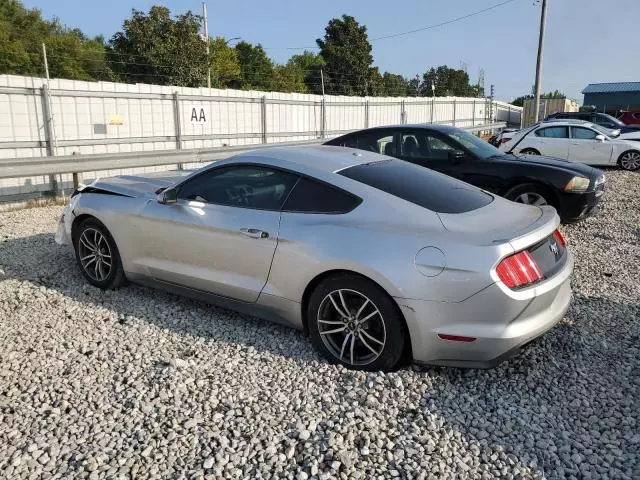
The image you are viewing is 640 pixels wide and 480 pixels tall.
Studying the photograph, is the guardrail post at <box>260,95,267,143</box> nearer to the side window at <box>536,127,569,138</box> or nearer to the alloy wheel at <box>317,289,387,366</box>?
the side window at <box>536,127,569,138</box>

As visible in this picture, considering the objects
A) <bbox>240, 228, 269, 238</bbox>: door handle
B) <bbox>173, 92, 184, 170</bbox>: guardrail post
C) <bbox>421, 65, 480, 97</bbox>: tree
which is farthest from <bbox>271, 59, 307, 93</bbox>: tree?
<bbox>240, 228, 269, 238</bbox>: door handle

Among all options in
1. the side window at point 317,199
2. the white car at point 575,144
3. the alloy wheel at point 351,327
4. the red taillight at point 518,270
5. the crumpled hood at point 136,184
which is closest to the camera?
the red taillight at point 518,270

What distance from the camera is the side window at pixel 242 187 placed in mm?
4133

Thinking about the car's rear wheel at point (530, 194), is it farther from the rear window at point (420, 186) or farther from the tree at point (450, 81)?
the tree at point (450, 81)

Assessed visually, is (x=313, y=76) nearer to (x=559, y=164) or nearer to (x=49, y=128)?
(x=49, y=128)

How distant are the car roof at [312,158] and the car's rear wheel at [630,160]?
13.8 meters

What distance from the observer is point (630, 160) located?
15.7 m

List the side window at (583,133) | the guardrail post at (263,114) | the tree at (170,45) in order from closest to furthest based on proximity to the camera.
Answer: the side window at (583,133)
the guardrail post at (263,114)
the tree at (170,45)

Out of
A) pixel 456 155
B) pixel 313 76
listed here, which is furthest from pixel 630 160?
pixel 313 76

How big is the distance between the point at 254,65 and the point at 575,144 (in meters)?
43.2

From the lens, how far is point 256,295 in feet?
13.4

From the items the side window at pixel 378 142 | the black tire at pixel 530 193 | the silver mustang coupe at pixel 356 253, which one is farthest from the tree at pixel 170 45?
the silver mustang coupe at pixel 356 253

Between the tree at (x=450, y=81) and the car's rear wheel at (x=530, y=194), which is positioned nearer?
the car's rear wheel at (x=530, y=194)

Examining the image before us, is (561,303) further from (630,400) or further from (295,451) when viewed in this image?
(295,451)
